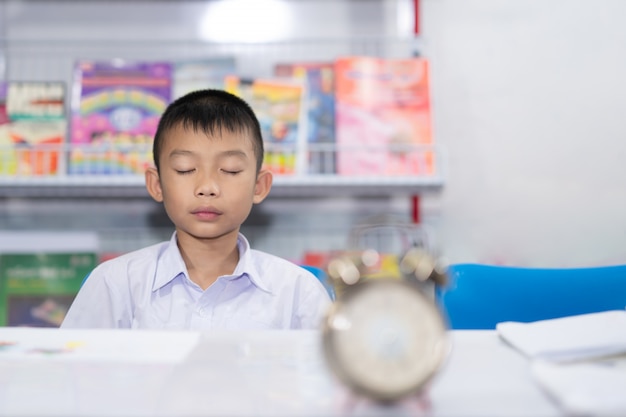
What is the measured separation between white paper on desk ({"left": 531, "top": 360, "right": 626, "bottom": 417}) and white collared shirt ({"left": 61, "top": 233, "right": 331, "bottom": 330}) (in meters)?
0.56

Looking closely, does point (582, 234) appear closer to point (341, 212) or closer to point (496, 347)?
point (341, 212)

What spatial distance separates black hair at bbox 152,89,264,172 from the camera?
1.17 metres

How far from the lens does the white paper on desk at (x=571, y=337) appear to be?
2.01ft

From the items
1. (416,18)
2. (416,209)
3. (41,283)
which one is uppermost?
(416,18)

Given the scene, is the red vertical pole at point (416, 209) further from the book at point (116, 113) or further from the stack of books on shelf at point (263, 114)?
the book at point (116, 113)

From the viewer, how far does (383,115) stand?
1.87m

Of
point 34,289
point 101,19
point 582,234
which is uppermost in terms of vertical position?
point 101,19

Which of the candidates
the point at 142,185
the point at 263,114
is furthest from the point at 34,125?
the point at 263,114

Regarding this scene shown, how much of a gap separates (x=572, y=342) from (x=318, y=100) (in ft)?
4.45

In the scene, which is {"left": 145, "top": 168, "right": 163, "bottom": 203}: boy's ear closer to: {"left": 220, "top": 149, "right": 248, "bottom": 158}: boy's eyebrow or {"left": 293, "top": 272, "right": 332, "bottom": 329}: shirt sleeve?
{"left": 220, "top": 149, "right": 248, "bottom": 158}: boy's eyebrow

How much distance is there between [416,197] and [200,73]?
736 mm

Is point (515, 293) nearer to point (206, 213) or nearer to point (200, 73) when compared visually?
point (206, 213)

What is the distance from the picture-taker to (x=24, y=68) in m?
2.05

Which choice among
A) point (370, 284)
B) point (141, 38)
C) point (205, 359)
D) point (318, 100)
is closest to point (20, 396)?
point (205, 359)
